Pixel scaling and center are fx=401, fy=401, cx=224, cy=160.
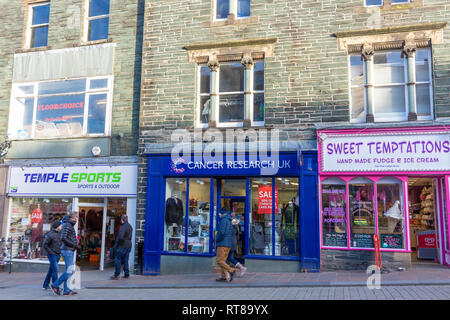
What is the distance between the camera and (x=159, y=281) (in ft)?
35.9

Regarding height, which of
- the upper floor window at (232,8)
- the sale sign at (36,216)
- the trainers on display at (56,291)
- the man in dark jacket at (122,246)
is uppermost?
the upper floor window at (232,8)

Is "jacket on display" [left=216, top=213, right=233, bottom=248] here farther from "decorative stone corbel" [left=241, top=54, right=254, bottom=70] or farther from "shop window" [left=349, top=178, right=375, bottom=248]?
"decorative stone corbel" [left=241, top=54, right=254, bottom=70]

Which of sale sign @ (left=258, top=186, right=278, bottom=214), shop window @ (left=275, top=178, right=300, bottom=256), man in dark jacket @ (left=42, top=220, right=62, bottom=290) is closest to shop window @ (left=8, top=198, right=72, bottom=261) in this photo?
man in dark jacket @ (left=42, top=220, right=62, bottom=290)

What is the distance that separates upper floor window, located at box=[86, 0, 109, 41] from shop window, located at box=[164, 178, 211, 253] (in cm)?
649

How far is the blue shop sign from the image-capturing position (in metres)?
11.8

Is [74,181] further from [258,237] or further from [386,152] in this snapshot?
[386,152]

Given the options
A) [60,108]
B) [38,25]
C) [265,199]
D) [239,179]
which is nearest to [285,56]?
[239,179]

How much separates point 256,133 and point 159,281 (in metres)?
5.10

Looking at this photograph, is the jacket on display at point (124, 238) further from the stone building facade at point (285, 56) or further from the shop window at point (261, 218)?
the shop window at point (261, 218)

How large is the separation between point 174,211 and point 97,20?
25.8 feet

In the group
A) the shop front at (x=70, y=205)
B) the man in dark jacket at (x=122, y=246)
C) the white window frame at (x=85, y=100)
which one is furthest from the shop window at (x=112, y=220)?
the white window frame at (x=85, y=100)

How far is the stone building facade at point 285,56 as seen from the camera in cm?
1133

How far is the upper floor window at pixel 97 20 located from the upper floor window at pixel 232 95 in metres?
4.38

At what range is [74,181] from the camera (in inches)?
545
